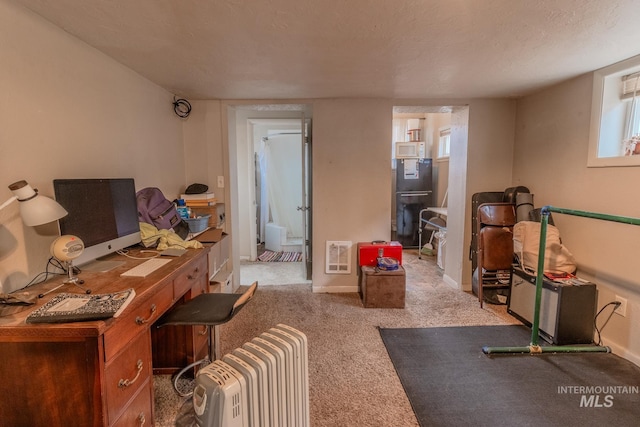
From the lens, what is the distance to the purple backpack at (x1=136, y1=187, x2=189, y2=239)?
82.7 inches

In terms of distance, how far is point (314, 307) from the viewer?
3.00 metres

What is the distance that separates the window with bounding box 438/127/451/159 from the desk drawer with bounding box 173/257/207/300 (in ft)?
14.1

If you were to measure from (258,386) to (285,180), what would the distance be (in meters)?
4.18

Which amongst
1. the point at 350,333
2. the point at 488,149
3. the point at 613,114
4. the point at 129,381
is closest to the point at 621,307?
the point at 613,114

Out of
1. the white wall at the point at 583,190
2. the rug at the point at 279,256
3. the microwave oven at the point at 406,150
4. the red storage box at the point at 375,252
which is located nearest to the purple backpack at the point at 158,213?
the red storage box at the point at 375,252

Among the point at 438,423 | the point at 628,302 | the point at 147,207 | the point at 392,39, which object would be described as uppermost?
the point at 392,39

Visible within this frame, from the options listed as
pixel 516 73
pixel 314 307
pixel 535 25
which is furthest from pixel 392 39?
pixel 314 307

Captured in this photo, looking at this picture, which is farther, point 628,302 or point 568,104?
point 568,104

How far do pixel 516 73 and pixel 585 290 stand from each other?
1.72 meters

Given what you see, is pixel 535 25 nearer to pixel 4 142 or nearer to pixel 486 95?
pixel 486 95

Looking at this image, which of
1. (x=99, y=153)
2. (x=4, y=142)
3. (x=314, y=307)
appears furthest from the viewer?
(x=314, y=307)

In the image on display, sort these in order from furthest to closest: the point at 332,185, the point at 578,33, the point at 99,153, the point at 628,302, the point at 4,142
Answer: the point at 332,185, the point at 628,302, the point at 99,153, the point at 578,33, the point at 4,142

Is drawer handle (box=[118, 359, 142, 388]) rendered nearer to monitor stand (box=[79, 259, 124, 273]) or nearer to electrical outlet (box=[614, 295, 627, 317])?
monitor stand (box=[79, 259, 124, 273])

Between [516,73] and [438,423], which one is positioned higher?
[516,73]
